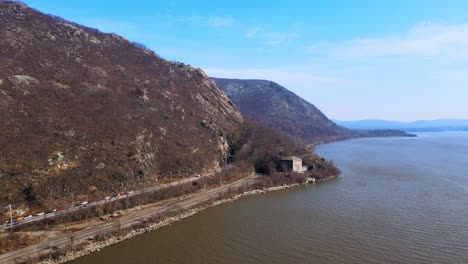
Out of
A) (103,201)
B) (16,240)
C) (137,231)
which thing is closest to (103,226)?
(137,231)

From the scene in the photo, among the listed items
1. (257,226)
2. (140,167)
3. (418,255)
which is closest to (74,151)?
(140,167)

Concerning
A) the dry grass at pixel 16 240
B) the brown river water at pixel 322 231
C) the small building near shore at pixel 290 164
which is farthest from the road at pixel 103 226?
the small building near shore at pixel 290 164

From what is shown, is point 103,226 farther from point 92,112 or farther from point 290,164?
point 290,164

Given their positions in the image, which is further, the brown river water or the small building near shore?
the small building near shore

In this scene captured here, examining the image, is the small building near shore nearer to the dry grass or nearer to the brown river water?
the brown river water

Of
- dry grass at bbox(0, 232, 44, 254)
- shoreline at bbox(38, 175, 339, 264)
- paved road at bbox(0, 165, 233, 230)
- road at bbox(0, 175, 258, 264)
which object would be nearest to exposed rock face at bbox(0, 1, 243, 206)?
paved road at bbox(0, 165, 233, 230)
